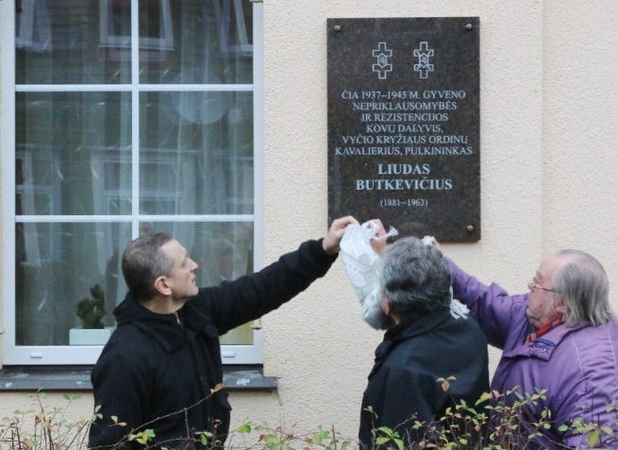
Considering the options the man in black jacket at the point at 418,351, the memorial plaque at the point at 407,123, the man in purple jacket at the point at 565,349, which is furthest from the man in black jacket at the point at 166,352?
the memorial plaque at the point at 407,123

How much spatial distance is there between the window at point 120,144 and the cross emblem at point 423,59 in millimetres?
767

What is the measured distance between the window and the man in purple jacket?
173 cm

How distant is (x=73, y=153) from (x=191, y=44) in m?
0.73

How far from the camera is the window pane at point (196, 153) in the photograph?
5508 millimetres

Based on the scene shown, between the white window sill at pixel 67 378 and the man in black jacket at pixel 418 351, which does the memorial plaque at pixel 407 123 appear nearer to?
the white window sill at pixel 67 378

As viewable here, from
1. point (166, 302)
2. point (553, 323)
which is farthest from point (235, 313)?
point (553, 323)

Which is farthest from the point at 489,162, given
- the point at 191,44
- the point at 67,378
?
the point at 67,378

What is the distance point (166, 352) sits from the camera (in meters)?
3.96

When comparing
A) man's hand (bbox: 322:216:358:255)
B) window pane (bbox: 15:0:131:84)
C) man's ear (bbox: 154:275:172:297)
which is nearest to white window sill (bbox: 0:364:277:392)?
man's hand (bbox: 322:216:358:255)

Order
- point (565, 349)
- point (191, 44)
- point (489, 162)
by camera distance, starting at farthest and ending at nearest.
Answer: point (191, 44)
point (489, 162)
point (565, 349)

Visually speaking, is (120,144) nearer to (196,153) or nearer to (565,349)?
(196,153)

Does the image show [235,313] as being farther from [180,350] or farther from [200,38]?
[200,38]

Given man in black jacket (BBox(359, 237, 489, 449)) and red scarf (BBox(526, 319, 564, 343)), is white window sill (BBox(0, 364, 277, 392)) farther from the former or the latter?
red scarf (BBox(526, 319, 564, 343))

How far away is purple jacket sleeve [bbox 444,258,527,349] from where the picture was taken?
169 inches
